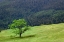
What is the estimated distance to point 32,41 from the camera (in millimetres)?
80562

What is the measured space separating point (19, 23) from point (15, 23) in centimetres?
196

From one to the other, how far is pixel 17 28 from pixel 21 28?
1.88 meters

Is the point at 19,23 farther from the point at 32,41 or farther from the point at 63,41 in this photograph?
the point at 63,41

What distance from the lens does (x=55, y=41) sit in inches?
2891

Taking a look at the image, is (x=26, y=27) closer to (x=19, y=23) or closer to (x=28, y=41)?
(x=19, y=23)

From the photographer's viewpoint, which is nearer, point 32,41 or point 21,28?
point 32,41

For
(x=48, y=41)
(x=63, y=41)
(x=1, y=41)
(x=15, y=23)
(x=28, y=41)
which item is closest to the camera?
(x=63, y=41)

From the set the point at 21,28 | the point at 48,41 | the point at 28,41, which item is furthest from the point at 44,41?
the point at 21,28

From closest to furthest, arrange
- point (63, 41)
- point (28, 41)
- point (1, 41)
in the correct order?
point (63, 41) < point (28, 41) < point (1, 41)

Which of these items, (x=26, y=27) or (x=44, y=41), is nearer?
(x=44, y=41)

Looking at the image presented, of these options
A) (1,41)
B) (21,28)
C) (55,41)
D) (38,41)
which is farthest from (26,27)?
(55,41)

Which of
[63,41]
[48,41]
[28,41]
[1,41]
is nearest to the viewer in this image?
[63,41]

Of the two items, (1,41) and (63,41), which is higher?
(63,41)

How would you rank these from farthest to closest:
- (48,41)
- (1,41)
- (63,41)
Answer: (1,41), (48,41), (63,41)
